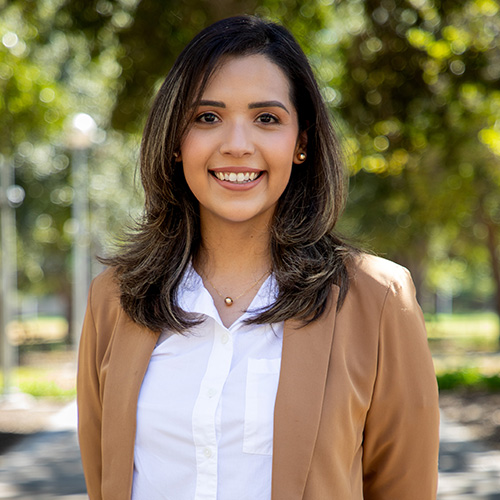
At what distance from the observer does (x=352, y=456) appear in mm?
2059

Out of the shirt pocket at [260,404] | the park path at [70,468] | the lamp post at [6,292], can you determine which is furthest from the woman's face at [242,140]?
the lamp post at [6,292]

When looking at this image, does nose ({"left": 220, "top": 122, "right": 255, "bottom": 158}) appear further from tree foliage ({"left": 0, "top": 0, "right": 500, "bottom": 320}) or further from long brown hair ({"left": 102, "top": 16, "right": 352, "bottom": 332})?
tree foliage ({"left": 0, "top": 0, "right": 500, "bottom": 320})

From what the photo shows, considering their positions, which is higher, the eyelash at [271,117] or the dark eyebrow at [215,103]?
the dark eyebrow at [215,103]

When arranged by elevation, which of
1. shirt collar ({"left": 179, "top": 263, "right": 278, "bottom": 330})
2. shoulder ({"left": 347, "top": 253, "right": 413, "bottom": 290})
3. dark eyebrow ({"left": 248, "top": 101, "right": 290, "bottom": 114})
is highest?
dark eyebrow ({"left": 248, "top": 101, "right": 290, "bottom": 114})

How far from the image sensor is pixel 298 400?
Answer: 6.60 feet

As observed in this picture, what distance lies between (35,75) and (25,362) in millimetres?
17908

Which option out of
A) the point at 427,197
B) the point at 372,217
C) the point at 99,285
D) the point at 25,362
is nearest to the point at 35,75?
the point at 99,285

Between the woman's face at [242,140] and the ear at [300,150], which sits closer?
the woman's face at [242,140]

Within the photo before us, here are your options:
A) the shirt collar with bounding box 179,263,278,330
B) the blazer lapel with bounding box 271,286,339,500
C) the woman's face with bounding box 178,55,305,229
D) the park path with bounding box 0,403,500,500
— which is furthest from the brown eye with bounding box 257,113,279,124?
the park path with bounding box 0,403,500,500

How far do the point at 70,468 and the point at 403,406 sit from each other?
6170 millimetres

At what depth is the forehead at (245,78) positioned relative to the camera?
7.21ft

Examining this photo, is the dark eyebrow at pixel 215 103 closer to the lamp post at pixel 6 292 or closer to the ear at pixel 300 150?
the ear at pixel 300 150

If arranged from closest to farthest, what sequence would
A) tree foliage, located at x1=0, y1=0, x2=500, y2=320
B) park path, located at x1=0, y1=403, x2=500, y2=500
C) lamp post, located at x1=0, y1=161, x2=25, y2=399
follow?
park path, located at x1=0, y1=403, x2=500, y2=500 → tree foliage, located at x1=0, y1=0, x2=500, y2=320 → lamp post, located at x1=0, y1=161, x2=25, y2=399

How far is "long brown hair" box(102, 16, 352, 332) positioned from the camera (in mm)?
2219
